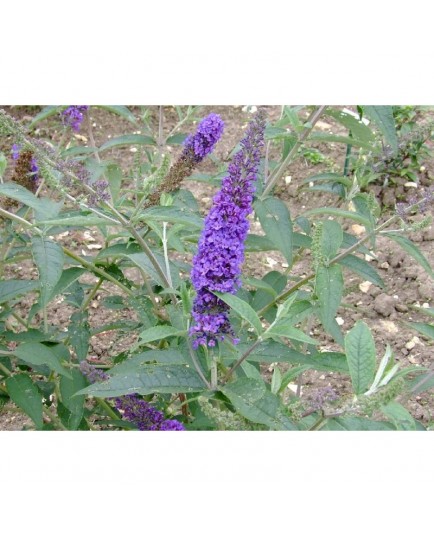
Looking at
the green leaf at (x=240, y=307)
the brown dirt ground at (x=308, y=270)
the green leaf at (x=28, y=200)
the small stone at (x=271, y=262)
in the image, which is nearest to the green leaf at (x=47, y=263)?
the green leaf at (x=28, y=200)

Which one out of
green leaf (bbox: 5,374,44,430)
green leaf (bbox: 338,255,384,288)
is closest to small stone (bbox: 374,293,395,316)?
green leaf (bbox: 338,255,384,288)

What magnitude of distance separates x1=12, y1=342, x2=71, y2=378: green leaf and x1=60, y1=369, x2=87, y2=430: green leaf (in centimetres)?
10

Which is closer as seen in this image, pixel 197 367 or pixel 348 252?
pixel 197 367

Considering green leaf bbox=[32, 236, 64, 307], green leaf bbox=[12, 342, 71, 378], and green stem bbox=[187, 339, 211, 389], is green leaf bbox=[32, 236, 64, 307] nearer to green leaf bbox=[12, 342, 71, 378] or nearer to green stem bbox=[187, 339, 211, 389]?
green leaf bbox=[12, 342, 71, 378]

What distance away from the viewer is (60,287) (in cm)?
185

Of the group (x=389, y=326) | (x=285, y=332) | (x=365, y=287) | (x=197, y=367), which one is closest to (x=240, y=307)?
(x=285, y=332)

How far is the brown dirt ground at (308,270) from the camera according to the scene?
10.4 ft

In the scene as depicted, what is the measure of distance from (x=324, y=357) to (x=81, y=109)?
125cm

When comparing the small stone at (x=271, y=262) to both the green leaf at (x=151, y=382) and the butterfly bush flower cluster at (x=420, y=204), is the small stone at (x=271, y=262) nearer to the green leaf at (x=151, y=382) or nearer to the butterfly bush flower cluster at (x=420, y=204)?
the butterfly bush flower cluster at (x=420, y=204)

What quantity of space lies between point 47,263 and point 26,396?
1.34ft

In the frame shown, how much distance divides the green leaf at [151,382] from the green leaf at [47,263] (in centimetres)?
35

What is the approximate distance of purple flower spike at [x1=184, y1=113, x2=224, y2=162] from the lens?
6.13 ft

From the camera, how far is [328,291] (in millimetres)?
1644

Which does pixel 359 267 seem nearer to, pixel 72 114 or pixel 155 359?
pixel 155 359
